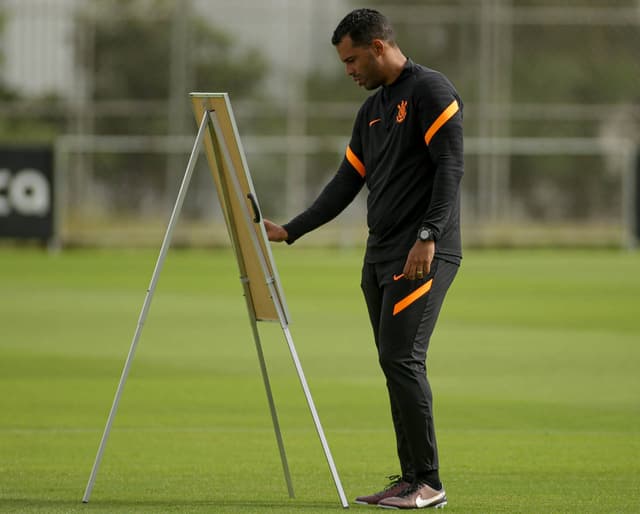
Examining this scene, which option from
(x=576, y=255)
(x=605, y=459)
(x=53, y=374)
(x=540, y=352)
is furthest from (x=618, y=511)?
(x=576, y=255)

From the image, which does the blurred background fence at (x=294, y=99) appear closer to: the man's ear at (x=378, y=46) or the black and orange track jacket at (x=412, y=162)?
the black and orange track jacket at (x=412, y=162)

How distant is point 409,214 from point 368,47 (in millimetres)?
731

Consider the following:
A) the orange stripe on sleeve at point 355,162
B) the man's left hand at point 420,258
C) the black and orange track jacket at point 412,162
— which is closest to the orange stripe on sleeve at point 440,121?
the black and orange track jacket at point 412,162

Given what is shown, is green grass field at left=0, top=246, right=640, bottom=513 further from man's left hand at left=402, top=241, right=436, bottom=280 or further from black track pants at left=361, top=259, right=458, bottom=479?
man's left hand at left=402, top=241, right=436, bottom=280

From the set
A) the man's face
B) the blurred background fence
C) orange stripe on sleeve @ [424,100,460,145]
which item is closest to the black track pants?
orange stripe on sleeve @ [424,100,460,145]

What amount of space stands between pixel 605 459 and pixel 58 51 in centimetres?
2953

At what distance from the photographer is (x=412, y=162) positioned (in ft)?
20.8

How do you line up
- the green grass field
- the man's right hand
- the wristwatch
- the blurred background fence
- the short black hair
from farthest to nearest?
the blurred background fence → the green grass field → the man's right hand → the short black hair → the wristwatch

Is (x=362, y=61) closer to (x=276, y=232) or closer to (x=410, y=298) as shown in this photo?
(x=276, y=232)

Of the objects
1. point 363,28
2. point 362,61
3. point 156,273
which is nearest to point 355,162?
point 362,61

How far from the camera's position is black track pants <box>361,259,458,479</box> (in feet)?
20.5

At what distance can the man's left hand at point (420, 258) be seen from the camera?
242 inches

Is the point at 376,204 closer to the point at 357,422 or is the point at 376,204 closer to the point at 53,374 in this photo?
the point at 357,422

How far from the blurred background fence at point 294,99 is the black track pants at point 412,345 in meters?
27.5
